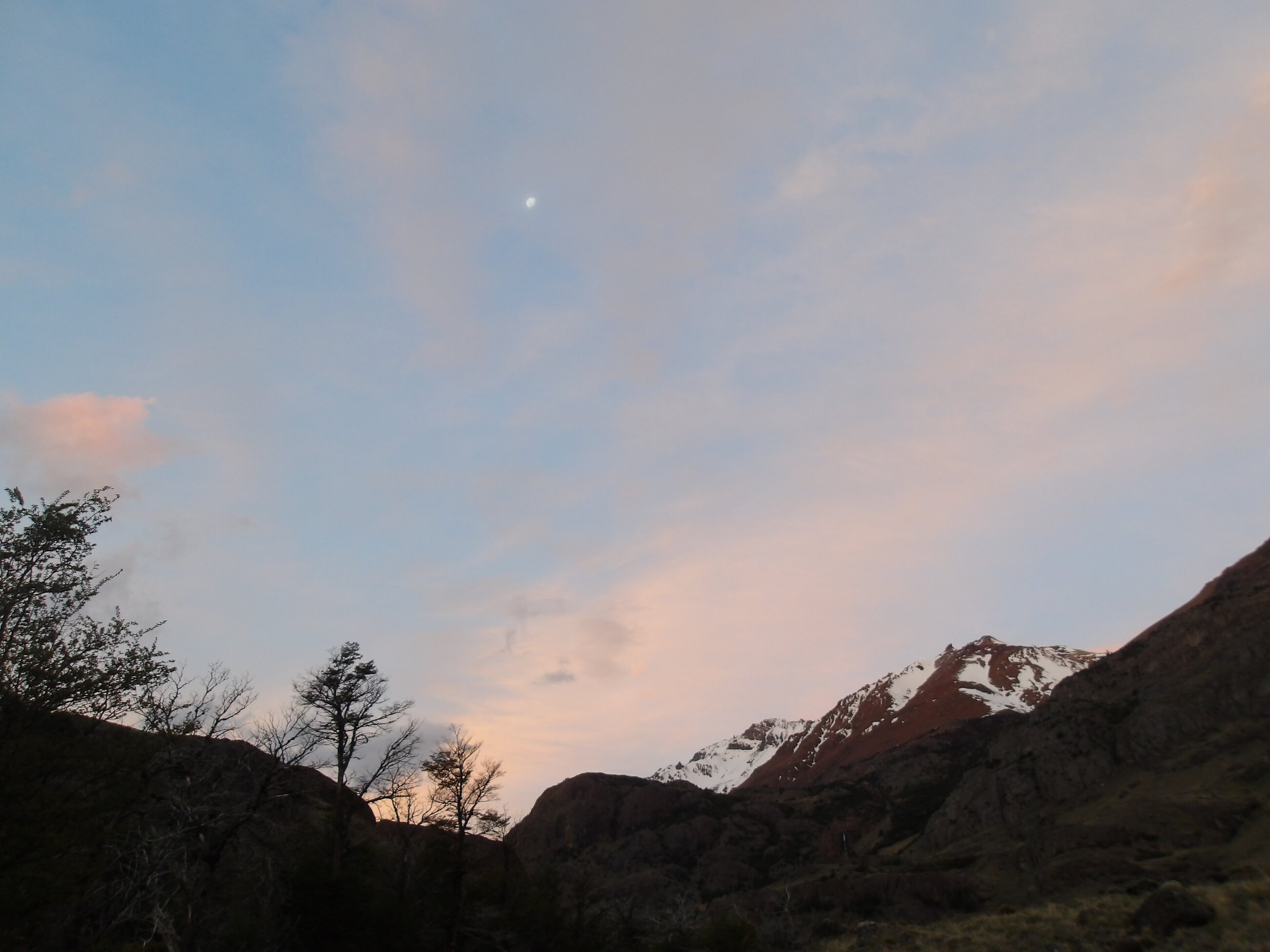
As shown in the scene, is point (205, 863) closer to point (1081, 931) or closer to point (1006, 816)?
point (1081, 931)

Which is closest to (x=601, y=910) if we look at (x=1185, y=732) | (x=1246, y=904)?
(x=1246, y=904)

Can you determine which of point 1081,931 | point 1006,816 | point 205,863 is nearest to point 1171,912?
point 1081,931

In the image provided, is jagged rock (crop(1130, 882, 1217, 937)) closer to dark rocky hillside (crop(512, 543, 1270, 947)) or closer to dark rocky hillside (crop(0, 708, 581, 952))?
dark rocky hillside (crop(512, 543, 1270, 947))

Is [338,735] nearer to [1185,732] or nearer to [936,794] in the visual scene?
[1185,732]

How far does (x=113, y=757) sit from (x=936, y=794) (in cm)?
14516

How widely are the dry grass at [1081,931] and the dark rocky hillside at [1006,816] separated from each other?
6.54 metres

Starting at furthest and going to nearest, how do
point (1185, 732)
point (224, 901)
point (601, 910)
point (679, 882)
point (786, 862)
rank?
point (786, 862), point (679, 882), point (1185, 732), point (601, 910), point (224, 901)

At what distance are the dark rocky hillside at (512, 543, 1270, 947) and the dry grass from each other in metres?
6.54

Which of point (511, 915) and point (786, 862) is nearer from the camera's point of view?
point (511, 915)

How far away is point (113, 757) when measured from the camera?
15086mm

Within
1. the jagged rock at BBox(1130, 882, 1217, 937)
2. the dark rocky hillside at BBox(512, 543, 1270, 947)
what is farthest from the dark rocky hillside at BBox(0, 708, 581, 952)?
the jagged rock at BBox(1130, 882, 1217, 937)

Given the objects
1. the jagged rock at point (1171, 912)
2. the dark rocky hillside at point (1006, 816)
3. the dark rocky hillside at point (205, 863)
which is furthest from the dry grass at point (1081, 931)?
the dark rocky hillside at point (205, 863)

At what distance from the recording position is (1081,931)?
126 ft

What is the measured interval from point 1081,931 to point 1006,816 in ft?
203
